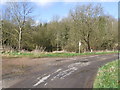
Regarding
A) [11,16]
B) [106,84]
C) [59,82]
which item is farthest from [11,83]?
[11,16]

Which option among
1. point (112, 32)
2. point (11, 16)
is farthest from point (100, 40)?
point (11, 16)

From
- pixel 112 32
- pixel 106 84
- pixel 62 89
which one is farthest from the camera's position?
pixel 112 32

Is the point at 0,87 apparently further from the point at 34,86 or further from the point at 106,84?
the point at 106,84

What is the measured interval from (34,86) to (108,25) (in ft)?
92.2

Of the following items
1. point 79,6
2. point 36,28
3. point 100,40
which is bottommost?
point 100,40

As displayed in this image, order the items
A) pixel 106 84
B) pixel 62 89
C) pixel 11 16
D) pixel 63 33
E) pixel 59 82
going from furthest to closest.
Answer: pixel 63 33 < pixel 11 16 < pixel 59 82 < pixel 106 84 < pixel 62 89

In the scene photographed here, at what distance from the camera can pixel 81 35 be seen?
95.6 feet

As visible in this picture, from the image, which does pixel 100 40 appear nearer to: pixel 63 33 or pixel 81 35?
pixel 81 35

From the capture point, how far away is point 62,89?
220 inches

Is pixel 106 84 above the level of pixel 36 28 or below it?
below

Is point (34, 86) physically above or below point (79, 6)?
below

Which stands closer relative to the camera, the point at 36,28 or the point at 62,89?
the point at 62,89

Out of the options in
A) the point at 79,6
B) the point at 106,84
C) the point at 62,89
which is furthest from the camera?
the point at 79,6

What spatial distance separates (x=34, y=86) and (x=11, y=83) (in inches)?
39.9
